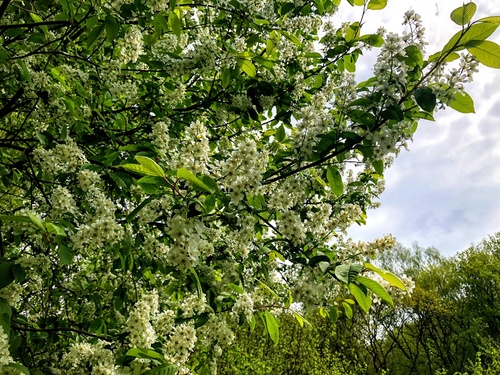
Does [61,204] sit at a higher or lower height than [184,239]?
higher

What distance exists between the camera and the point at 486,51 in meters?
1.77

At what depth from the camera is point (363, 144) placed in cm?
227

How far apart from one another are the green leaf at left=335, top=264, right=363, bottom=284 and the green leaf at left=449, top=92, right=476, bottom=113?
1.10m

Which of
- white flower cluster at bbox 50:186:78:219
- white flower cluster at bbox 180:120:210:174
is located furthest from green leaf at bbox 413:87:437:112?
white flower cluster at bbox 50:186:78:219

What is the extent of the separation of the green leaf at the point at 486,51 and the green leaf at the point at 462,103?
36cm

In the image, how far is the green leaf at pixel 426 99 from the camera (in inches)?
76.4

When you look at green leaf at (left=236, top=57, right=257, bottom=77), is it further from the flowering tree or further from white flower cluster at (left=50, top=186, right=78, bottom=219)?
white flower cluster at (left=50, top=186, right=78, bottom=219)

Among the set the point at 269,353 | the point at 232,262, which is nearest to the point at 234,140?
the point at 232,262

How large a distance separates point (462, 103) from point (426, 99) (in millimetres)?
375

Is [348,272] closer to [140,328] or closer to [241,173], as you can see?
[241,173]

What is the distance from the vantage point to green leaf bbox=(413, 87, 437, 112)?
6.37 feet

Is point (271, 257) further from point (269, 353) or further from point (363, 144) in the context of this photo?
point (269, 353)

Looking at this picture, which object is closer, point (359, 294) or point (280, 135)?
point (359, 294)

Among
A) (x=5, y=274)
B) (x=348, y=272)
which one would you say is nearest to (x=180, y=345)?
(x=5, y=274)
